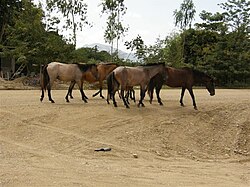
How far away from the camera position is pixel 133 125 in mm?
12367

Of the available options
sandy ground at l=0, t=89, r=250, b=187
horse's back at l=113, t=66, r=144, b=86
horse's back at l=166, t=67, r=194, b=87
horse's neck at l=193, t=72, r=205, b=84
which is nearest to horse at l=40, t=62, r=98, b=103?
sandy ground at l=0, t=89, r=250, b=187

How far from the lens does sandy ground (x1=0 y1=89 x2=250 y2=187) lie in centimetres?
773

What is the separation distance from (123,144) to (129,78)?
3.73m

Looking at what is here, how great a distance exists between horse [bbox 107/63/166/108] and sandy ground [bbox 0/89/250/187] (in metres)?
0.58

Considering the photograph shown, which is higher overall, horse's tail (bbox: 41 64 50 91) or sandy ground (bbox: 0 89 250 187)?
horse's tail (bbox: 41 64 50 91)

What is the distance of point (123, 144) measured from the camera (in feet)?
35.7

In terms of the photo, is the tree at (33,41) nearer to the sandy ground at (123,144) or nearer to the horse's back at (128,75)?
the sandy ground at (123,144)

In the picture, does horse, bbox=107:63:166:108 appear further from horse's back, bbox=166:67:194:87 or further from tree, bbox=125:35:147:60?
tree, bbox=125:35:147:60

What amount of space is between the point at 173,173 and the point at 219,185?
1.07 meters

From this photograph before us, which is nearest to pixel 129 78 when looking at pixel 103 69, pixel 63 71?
pixel 63 71

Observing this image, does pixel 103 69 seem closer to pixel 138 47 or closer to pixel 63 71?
pixel 63 71

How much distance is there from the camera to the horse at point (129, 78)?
14.1 metres

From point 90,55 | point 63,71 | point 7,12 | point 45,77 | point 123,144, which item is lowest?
point 123,144

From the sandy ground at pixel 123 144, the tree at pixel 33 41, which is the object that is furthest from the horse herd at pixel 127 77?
the tree at pixel 33 41
